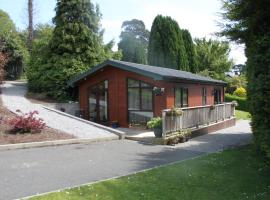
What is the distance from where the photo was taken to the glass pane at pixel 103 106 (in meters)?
23.5

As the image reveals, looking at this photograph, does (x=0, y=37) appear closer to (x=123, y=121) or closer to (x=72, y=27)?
(x=72, y=27)

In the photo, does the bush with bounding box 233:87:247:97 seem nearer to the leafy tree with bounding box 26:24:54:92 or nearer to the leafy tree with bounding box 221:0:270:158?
the leafy tree with bounding box 26:24:54:92

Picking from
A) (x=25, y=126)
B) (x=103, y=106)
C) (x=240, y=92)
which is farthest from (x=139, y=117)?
(x=240, y=92)

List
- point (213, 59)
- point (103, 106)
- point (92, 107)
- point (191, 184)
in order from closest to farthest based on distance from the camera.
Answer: point (191, 184) < point (103, 106) < point (92, 107) < point (213, 59)

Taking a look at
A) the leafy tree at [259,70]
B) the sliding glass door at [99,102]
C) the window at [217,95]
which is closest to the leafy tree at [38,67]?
the sliding glass door at [99,102]

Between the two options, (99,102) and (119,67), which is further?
(99,102)

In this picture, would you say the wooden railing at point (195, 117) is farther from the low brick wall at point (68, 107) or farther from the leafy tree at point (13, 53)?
the leafy tree at point (13, 53)

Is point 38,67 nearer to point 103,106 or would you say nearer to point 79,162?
point 103,106

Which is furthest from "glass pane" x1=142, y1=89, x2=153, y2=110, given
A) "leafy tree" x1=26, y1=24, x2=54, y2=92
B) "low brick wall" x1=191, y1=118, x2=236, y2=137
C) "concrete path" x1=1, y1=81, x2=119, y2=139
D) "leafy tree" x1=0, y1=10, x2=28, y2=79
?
"leafy tree" x1=0, y1=10, x2=28, y2=79

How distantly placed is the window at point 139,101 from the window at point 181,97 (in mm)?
1798

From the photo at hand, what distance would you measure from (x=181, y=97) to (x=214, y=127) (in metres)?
2.68

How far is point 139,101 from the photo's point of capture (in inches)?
862

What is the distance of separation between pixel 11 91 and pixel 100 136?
41.7ft

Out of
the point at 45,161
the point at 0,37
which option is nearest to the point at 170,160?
the point at 45,161
